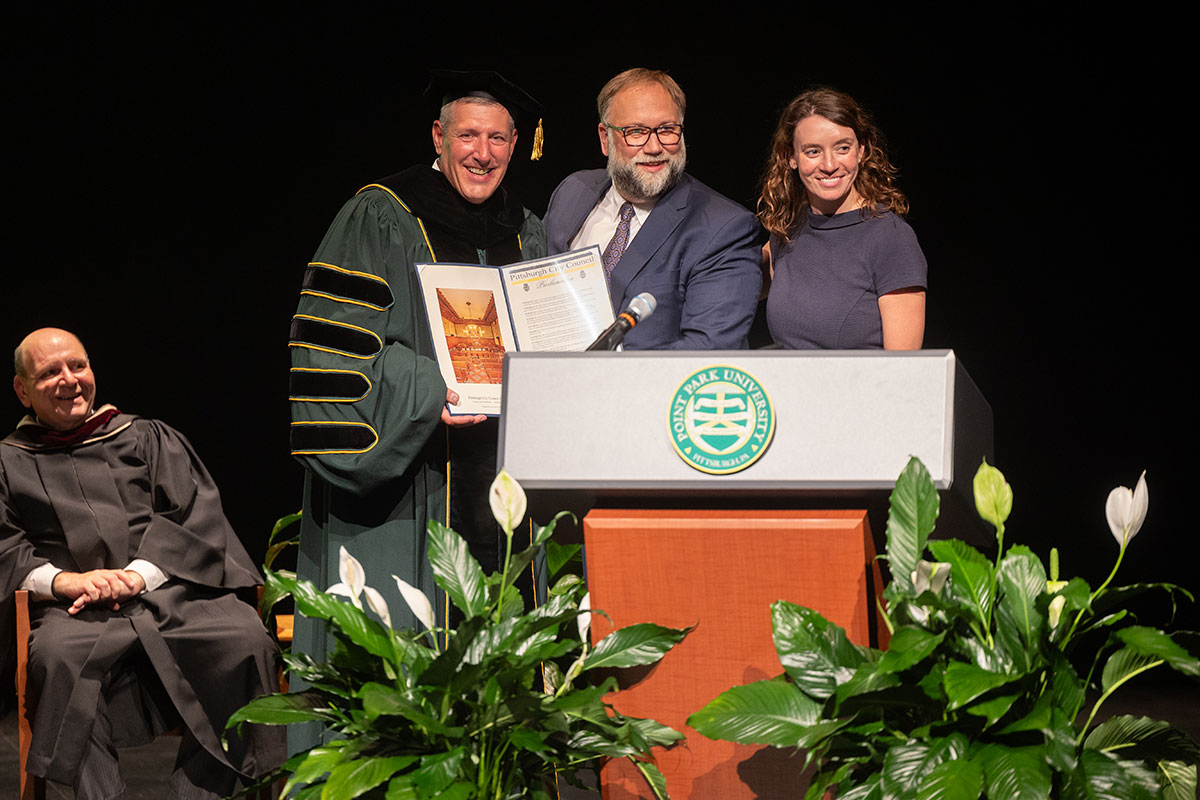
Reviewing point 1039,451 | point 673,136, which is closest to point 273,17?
point 673,136

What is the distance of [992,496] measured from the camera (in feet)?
5.67

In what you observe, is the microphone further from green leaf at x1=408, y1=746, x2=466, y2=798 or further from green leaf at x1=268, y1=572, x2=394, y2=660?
green leaf at x1=408, y1=746, x2=466, y2=798

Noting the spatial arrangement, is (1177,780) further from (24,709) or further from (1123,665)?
(24,709)

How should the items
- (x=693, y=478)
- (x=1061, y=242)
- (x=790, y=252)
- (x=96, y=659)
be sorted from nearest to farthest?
(x=693, y=478) < (x=790, y=252) < (x=96, y=659) < (x=1061, y=242)

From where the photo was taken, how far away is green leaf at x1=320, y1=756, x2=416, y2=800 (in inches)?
66.2

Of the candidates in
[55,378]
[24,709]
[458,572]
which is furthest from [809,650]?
[55,378]

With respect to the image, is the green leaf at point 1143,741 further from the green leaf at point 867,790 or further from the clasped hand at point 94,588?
the clasped hand at point 94,588

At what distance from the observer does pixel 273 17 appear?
4.73 m

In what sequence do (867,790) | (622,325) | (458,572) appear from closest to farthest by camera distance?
(867,790), (458,572), (622,325)

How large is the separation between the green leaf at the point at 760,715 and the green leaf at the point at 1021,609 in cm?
27

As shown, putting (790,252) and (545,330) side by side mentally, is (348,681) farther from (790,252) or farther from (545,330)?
(790,252)

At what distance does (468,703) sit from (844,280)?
4.30 feet

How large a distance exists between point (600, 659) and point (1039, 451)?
3.30 meters

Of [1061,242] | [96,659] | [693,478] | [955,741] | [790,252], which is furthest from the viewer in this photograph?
[1061,242]
